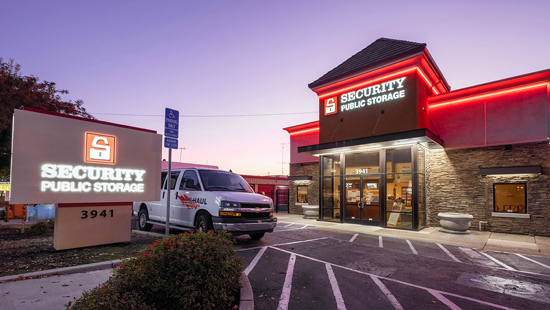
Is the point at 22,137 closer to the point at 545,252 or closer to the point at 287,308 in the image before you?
the point at 287,308

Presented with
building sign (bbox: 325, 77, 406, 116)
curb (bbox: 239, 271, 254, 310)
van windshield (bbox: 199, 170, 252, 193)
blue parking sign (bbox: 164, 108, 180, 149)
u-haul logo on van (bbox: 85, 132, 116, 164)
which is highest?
building sign (bbox: 325, 77, 406, 116)

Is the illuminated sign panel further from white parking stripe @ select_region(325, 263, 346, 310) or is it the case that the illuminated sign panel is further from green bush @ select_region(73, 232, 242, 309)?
green bush @ select_region(73, 232, 242, 309)

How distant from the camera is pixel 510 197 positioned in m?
13.2

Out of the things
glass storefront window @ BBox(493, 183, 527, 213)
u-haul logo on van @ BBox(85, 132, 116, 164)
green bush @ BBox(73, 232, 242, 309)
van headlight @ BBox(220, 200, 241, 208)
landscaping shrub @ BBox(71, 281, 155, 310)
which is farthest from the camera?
glass storefront window @ BBox(493, 183, 527, 213)

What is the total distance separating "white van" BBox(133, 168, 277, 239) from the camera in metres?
8.30

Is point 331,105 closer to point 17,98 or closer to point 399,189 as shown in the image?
point 399,189

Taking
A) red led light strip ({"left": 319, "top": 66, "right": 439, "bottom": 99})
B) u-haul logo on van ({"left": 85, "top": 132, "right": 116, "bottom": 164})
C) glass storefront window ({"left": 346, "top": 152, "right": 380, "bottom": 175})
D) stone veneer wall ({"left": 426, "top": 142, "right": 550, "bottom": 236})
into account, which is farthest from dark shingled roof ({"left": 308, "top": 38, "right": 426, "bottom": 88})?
u-haul logo on van ({"left": 85, "top": 132, "right": 116, "bottom": 164})

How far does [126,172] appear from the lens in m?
7.66

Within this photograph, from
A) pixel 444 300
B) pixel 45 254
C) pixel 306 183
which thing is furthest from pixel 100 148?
pixel 306 183

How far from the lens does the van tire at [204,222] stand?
859 cm

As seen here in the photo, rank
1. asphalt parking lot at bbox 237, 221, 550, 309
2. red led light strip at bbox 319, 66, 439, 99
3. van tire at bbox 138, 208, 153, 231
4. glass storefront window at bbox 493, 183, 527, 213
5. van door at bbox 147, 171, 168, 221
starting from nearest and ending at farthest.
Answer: asphalt parking lot at bbox 237, 221, 550, 309
van door at bbox 147, 171, 168, 221
van tire at bbox 138, 208, 153, 231
glass storefront window at bbox 493, 183, 527, 213
red led light strip at bbox 319, 66, 439, 99

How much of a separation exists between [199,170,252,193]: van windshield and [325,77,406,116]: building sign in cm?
927

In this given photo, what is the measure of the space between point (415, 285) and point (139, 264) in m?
4.74

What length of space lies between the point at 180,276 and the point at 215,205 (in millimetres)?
4772
